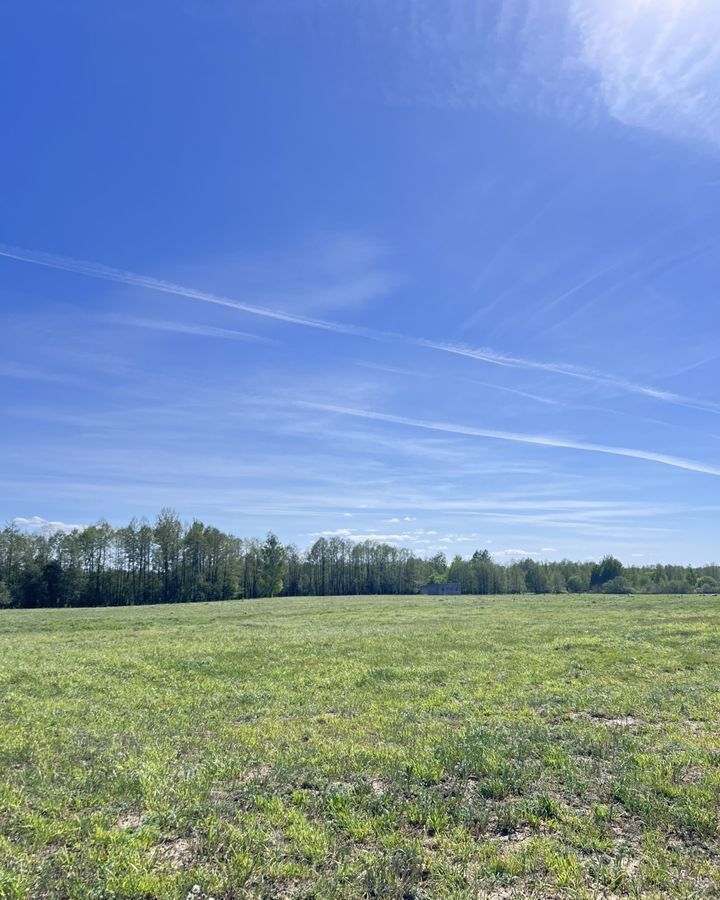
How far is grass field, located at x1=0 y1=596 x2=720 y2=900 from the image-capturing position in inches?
236

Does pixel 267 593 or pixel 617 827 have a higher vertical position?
pixel 617 827

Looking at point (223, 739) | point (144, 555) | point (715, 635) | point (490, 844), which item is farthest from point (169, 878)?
point (144, 555)

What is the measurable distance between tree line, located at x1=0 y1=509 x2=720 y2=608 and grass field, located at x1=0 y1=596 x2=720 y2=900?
97.1 metres

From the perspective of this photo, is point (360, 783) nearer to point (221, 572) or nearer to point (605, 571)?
point (221, 572)

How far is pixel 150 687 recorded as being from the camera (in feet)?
54.0

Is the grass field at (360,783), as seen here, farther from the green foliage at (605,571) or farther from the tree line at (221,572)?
the green foliage at (605,571)

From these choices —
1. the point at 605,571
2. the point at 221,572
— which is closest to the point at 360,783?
the point at 221,572

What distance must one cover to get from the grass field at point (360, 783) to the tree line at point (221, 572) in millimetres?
97085

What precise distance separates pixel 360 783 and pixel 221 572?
119542 millimetres

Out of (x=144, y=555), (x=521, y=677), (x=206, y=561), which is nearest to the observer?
(x=521, y=677)

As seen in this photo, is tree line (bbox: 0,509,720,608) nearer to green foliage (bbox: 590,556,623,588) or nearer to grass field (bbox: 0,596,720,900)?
green foliage (bbox: 590,556,623,588)

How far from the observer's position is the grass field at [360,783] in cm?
600

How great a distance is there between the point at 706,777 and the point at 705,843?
238 centimetres

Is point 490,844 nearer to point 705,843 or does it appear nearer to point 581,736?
point 705,843
